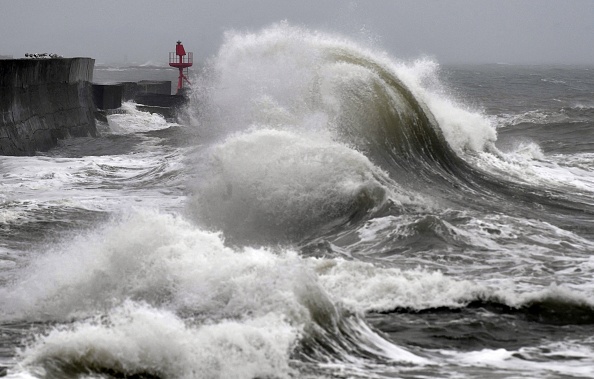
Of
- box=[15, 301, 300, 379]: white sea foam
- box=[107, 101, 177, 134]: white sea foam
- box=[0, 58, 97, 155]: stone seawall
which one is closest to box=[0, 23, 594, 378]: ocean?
box=[15, 301, 300, 379]: white sea foam

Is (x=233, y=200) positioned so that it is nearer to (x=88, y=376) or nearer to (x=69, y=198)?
(x=69, y=198)

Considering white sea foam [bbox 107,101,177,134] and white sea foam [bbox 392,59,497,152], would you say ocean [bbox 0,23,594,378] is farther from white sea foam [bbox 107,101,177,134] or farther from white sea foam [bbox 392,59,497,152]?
white sea foam [bbox 107,101,177,134]

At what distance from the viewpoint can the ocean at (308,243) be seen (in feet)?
18.9

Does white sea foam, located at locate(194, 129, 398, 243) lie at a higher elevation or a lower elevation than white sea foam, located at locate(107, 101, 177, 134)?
higher

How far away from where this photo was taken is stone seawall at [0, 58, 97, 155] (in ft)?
59.3

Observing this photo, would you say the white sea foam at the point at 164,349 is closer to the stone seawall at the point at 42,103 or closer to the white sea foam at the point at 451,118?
the white sea foam at the point at 451,118

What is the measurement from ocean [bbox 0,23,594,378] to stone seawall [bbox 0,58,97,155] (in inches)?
31.2

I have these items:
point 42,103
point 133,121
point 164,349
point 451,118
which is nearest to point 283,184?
point 164,349

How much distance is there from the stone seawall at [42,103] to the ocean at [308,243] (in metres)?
0.79

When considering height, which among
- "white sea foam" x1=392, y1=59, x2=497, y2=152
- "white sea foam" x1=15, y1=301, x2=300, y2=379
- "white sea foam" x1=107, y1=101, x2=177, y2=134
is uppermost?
"white sea foam" x1=392, y1=59, x2=497, y2=152

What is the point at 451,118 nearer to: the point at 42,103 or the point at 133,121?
the point at 42,103

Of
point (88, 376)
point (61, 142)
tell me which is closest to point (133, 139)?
point (61, 142)

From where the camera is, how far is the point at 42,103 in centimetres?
2030

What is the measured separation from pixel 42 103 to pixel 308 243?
1234cm
